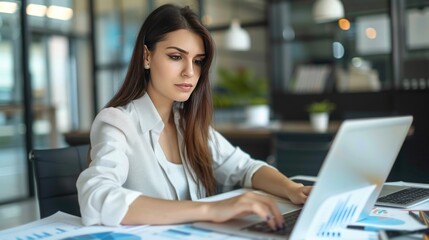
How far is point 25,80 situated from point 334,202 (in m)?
4.83

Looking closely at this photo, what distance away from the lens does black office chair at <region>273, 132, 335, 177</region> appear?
311cm

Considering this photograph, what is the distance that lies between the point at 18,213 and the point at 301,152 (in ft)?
9.68

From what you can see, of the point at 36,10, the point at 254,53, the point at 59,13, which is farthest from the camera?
the point at 254,53

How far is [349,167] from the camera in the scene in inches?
36.0

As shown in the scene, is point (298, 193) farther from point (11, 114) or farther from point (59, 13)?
point (59, 13)

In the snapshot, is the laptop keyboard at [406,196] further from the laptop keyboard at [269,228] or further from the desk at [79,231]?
the desk at [79,231]

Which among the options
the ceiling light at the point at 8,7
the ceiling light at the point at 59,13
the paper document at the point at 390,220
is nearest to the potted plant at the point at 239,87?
the ceiling light at the point at 8,7

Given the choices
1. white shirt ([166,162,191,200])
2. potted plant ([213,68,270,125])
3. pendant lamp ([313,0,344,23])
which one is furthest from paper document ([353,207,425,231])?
potted plant ([213,68,270,125])

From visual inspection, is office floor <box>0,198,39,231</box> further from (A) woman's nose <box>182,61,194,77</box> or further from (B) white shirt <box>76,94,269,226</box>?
(A) woman's nose <box>182,61,194,77</box>

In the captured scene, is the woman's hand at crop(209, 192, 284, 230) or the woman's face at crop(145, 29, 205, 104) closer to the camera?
the woman's hand at crop(209, 192, 284, 230)

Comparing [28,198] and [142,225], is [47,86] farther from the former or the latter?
[142,225]

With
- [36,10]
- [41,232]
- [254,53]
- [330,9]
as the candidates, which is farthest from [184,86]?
[254,53]

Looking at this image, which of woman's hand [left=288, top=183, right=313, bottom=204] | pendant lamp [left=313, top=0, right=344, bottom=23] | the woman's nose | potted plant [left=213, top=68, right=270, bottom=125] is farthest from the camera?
potted plant [left=213, top=68, right=270, bottom=125]

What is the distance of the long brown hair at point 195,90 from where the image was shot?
1.56 meters
